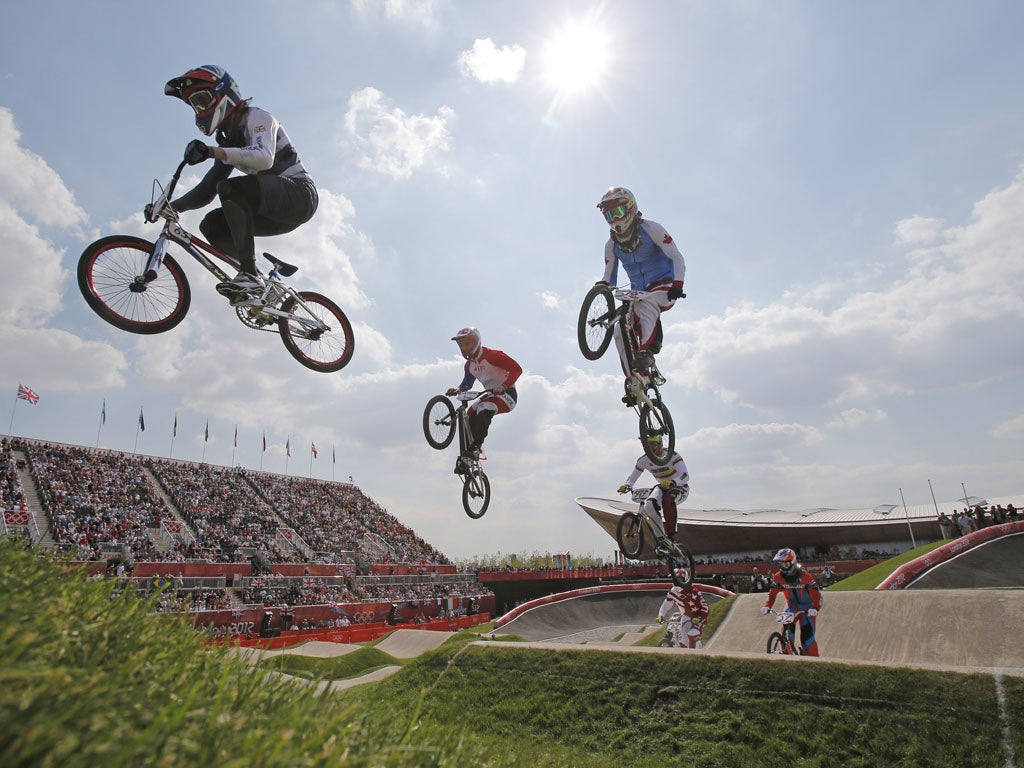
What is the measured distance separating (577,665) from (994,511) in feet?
94.2

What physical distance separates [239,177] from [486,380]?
6920mm

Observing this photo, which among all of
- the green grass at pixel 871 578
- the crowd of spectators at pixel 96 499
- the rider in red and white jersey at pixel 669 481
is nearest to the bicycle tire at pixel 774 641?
the rider in red and white jersey at pixel 669 481

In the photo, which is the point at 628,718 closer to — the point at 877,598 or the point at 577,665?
the point at 577,665

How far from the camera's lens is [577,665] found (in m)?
11.9

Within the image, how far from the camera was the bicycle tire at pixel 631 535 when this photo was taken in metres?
14.6

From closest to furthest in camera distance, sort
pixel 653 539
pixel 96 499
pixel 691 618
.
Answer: pixel 653 539, pixel 691 618, pixel 96 499

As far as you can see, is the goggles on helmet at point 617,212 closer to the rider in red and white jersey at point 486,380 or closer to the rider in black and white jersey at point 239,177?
the rider in red and white jersey at point 486,380

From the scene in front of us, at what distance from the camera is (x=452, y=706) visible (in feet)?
14.9

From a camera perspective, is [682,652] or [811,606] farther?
[811,606]

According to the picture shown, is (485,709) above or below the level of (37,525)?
below

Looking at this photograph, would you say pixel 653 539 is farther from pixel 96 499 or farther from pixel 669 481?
pixel 96 499

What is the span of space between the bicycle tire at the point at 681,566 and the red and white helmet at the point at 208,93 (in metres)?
12.8

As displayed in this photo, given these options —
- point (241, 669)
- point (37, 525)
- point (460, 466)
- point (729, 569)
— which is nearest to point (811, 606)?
point (460, 466)

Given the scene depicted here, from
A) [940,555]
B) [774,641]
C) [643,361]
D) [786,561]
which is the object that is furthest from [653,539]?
[940,555]
